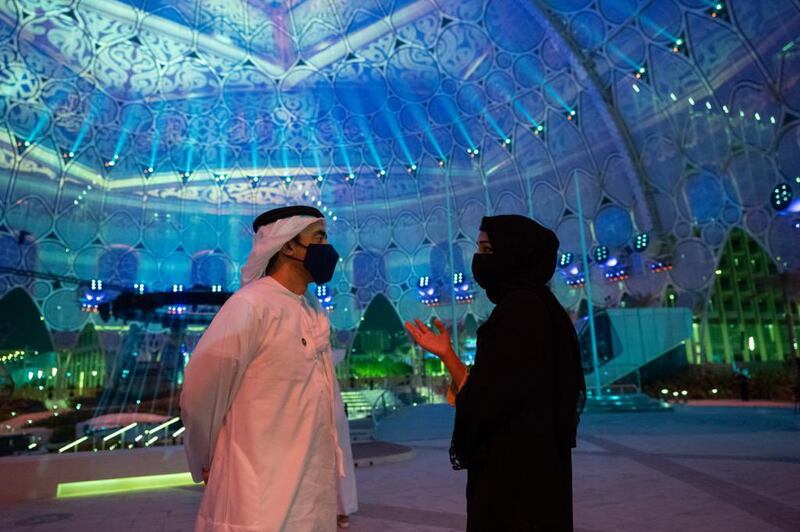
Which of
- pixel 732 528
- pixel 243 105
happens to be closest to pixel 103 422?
pixel 732 528

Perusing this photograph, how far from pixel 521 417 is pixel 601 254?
1190 inches

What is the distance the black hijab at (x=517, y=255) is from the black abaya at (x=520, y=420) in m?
0.14

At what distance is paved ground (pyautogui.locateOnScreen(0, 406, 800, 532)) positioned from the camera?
217 inches

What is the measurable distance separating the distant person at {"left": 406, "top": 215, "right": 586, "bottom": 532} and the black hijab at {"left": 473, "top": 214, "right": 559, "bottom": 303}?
0.08 metres

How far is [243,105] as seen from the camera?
35.7m

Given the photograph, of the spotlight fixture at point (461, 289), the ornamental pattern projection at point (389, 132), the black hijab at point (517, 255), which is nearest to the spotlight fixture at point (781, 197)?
the ornamental pattern projection at point (389, 132)

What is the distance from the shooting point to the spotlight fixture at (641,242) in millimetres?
28719

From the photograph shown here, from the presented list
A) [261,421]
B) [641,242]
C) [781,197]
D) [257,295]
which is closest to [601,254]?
[641,242]

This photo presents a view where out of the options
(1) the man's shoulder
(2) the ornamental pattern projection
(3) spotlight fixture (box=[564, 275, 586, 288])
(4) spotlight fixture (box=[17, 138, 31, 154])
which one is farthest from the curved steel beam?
(4) spotlight fixture (box=[17, 138, 31, 154])

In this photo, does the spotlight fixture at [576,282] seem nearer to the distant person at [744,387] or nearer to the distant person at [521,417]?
the distant person at [744,387]

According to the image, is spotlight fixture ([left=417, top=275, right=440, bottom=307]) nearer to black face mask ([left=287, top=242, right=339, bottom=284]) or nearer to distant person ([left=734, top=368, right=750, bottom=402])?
distant person ([left=734, top=368, right=750, bottom=402])

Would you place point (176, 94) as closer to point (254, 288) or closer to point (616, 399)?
point (616, 399)

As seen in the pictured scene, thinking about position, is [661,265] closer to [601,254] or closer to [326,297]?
[601,254]

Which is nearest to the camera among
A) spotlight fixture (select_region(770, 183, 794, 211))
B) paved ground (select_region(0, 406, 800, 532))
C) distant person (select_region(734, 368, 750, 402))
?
paved ground (select_region(0, 406, 800, 532))
